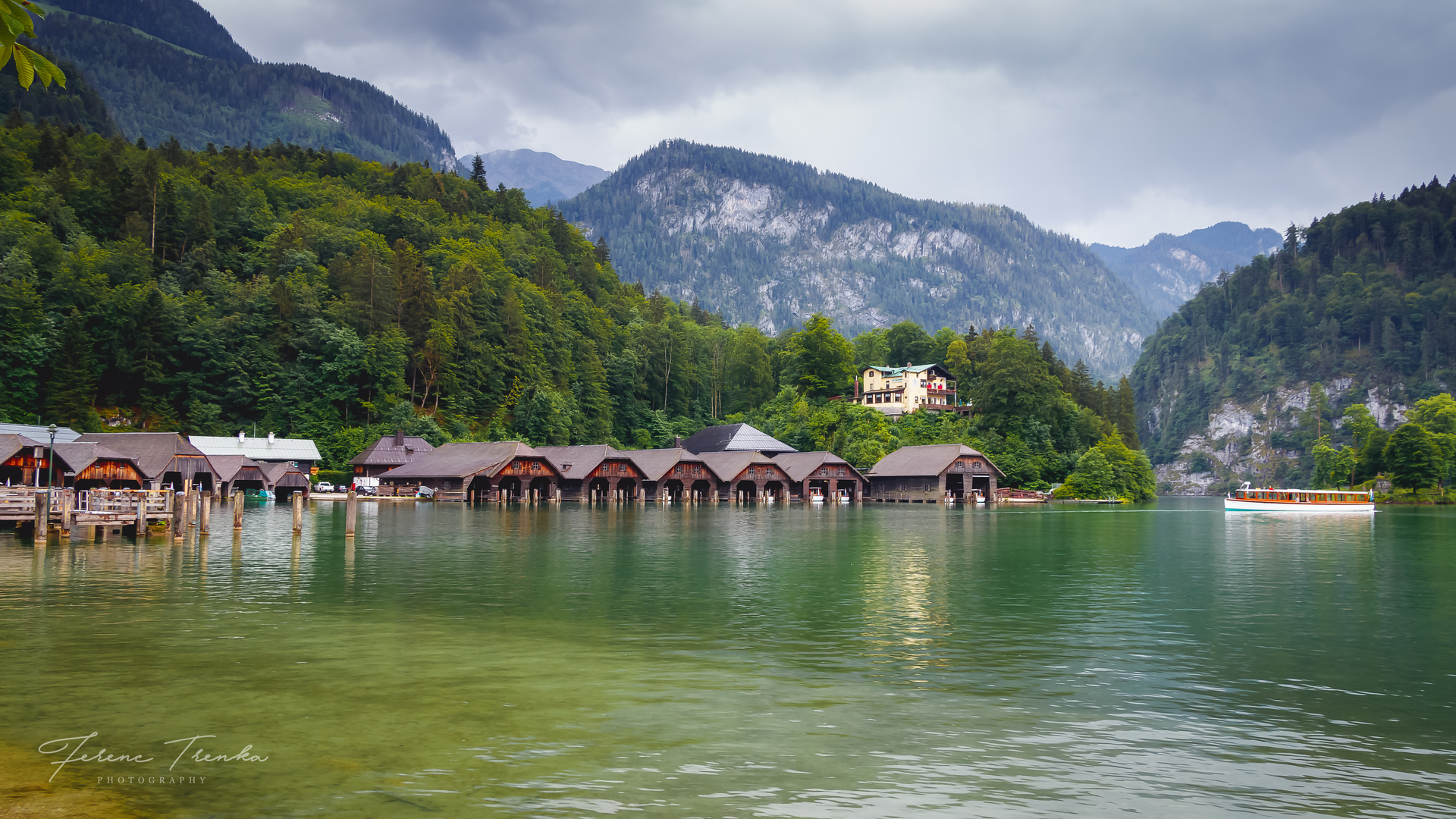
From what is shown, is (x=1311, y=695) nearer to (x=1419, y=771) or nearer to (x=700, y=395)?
(x=1419, y=771)

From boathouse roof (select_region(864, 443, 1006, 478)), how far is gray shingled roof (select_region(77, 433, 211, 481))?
60.9 metres

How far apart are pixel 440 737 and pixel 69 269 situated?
105065mm

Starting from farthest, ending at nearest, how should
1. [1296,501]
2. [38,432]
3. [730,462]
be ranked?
[730,462] → [1296,501] → [38,432]

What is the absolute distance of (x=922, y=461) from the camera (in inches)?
3757

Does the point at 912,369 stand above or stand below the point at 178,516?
above

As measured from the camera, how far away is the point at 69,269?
95000 millimetres

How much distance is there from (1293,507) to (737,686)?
85368 mm

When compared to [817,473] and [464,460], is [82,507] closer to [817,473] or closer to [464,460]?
[464,460]

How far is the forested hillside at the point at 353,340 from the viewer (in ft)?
312

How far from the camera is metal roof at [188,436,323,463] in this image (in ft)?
293

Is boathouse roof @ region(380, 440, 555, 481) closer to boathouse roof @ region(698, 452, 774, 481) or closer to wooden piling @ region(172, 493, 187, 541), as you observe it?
boathouse roof @ region(698, 452, 774, 481)

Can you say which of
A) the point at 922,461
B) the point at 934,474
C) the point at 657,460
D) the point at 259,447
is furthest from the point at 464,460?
the point at 934,474

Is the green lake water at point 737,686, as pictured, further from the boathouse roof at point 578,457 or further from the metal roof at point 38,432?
the boathouse roof at point 578,457

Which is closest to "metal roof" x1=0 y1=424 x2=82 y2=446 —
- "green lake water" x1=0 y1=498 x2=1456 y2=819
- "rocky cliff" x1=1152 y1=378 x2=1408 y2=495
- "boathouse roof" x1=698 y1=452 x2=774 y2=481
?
"green lake water" x1=0 y1=498 x2=1456 y2=819
